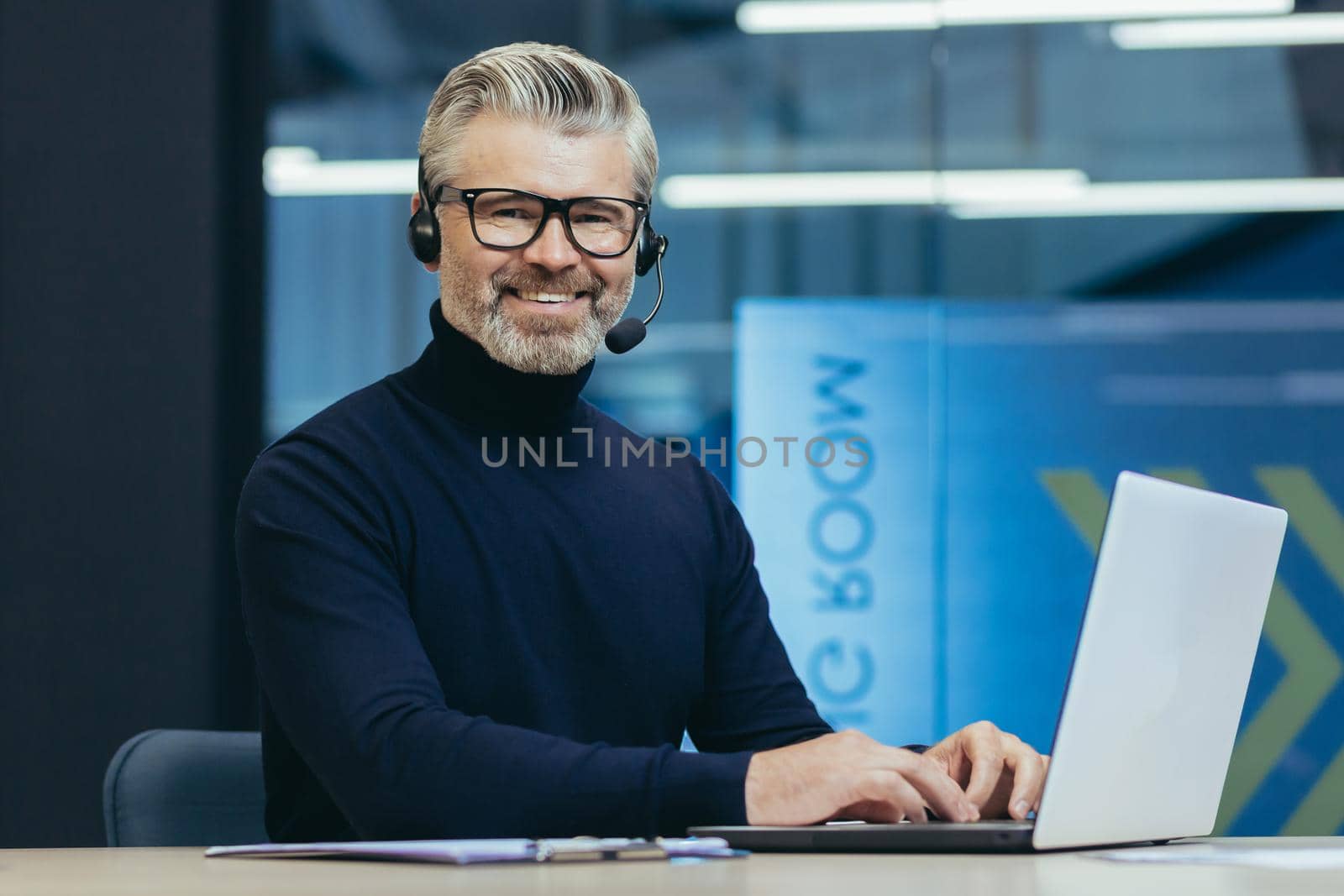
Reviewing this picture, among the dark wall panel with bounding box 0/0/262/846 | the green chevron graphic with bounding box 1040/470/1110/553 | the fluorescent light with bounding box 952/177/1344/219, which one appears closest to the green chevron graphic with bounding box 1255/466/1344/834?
the green chevron graphic with bounding box 1040/470/1110/553

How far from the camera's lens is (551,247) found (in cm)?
159

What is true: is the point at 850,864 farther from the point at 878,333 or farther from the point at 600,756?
the point at 878,333

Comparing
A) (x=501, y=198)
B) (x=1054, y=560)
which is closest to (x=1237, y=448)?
(x=1054, y=560)

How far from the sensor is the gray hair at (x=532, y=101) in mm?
1605

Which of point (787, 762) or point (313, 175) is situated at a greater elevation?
point (313, 175)

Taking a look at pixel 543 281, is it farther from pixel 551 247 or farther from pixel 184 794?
pixel 184 794

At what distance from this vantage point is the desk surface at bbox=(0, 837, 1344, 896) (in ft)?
2.75

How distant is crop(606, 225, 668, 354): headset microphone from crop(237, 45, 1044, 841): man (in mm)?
49

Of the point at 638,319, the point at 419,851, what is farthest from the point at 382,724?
the point at 638,319

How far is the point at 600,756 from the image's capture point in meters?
1.11

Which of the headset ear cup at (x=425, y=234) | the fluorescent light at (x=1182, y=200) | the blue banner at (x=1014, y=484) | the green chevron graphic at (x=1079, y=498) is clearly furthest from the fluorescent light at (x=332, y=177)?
the headset ear cup at (x=425, y=234)

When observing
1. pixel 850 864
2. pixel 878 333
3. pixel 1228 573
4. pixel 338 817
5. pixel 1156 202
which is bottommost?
pixel 338 817

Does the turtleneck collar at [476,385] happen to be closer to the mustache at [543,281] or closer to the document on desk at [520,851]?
the mustache at [543,281]

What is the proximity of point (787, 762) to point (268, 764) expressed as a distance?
627 millimetres
